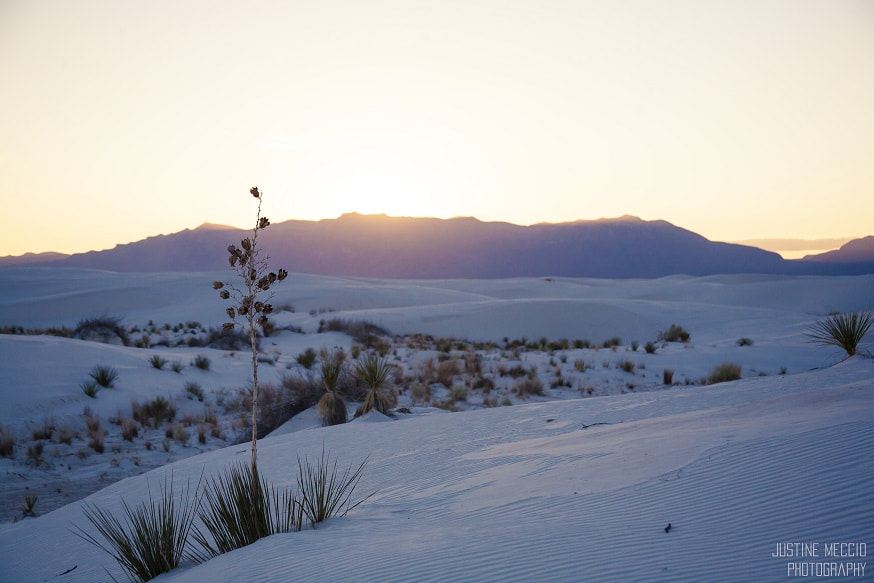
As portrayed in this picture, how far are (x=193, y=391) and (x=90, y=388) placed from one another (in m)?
2.01

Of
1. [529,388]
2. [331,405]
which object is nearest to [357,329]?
[529,388]

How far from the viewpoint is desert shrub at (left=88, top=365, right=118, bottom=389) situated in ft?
41.6

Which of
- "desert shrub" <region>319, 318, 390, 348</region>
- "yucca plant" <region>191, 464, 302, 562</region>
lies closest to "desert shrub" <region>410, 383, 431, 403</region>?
"desert shrub" <region>319, 318, 390, 348</region>

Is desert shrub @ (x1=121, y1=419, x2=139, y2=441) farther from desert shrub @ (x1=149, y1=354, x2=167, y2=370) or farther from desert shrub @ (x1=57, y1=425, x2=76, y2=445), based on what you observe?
desert shrub @ (x1=149, y1=354, x2=167, y2=370)

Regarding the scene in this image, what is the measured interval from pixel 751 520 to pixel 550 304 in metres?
29.9

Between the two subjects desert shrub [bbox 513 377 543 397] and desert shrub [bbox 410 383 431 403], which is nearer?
desert shrub [bbox 410 383 431 403]

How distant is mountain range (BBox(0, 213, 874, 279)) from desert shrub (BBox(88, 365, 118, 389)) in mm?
106679

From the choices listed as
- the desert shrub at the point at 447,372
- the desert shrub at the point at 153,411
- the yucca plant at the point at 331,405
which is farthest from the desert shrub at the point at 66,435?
the desert shrub at the point at 447,372

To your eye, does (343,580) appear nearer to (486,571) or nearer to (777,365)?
(486,571)

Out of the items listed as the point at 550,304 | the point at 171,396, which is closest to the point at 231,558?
the point at 171,396

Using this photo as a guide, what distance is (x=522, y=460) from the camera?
5.90m

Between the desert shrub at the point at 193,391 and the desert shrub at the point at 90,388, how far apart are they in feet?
5.65

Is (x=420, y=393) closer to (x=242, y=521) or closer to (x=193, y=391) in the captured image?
(x=193, y=391)

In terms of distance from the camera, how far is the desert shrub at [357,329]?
2211 cm
